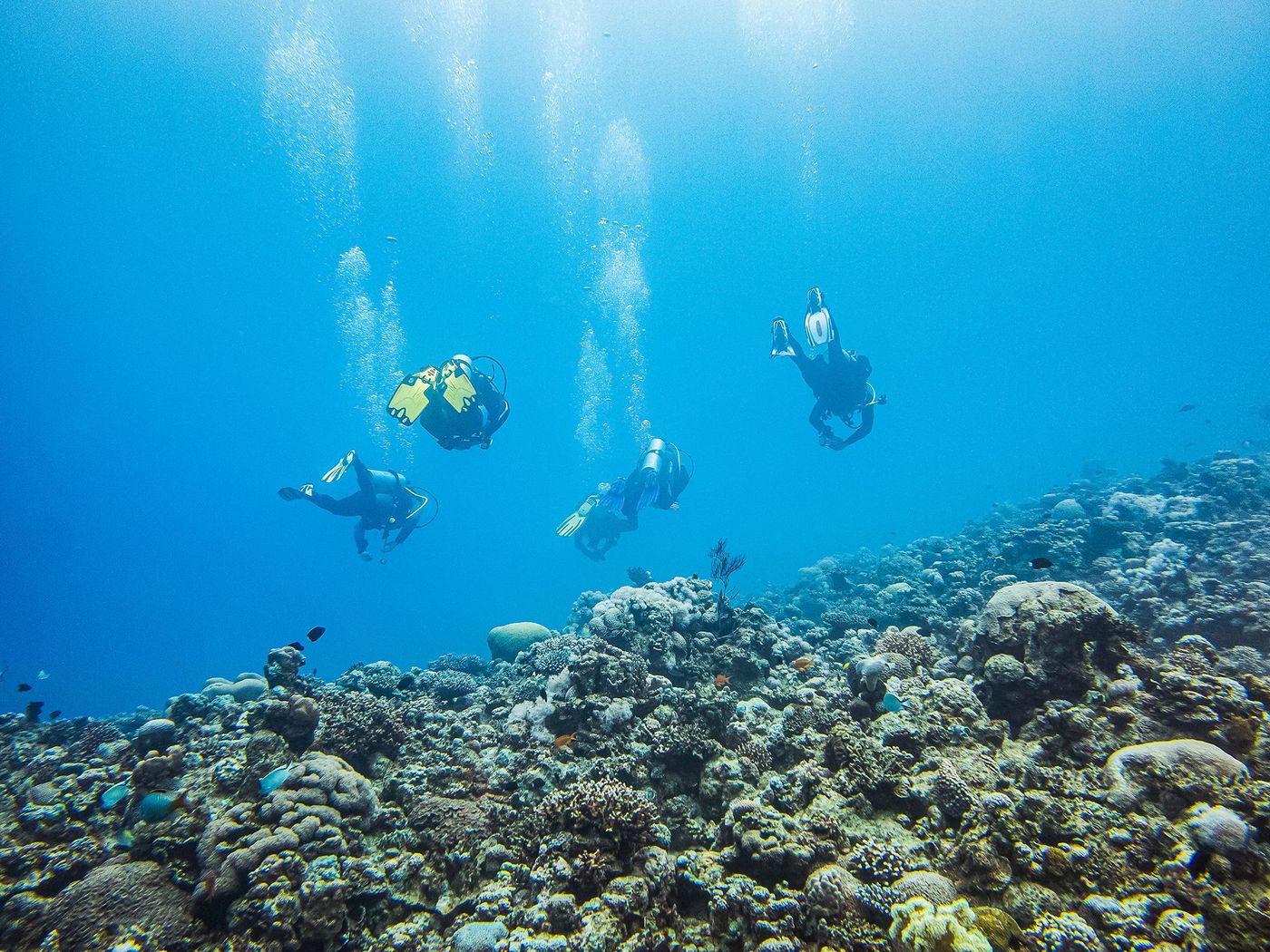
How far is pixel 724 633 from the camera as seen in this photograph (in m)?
9.63

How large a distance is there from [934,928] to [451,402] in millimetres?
12738

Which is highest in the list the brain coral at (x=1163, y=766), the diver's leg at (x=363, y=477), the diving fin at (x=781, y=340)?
the diving fin at (x=781, y=340)

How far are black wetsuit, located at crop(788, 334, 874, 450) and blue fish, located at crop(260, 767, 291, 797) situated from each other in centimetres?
1818

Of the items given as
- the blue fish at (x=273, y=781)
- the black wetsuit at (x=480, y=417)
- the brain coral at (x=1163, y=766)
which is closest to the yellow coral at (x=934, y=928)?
the brain coral at (x=1163, y=766)

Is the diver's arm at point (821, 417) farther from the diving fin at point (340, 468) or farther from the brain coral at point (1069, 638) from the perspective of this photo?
the diving fin at point (340, 468)

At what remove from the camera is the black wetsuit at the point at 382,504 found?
18656mm

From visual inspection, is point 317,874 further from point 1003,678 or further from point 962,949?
point 1003,678

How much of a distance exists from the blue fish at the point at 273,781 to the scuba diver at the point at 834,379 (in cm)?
1752

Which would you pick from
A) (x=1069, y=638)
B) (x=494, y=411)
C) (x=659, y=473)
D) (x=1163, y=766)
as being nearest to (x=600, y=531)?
(x=659, y=473)

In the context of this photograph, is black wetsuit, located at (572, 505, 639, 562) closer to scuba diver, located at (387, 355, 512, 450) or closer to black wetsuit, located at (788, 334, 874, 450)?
black wetsuit, located at (788, 334, 874, 450)

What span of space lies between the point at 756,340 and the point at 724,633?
439 ft

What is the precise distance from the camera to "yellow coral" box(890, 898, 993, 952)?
2.71m

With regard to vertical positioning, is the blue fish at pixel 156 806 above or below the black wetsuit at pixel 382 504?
below

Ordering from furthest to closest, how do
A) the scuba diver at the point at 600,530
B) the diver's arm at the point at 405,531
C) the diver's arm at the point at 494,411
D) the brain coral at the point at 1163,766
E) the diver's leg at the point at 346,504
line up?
the scuba diver at the point at 600,530
the diver's leg at the point at 346,504
the diver's arm at the point at 405,531
the diver's arm at the point at 494,411
the brain coral at the point at 1163,766
